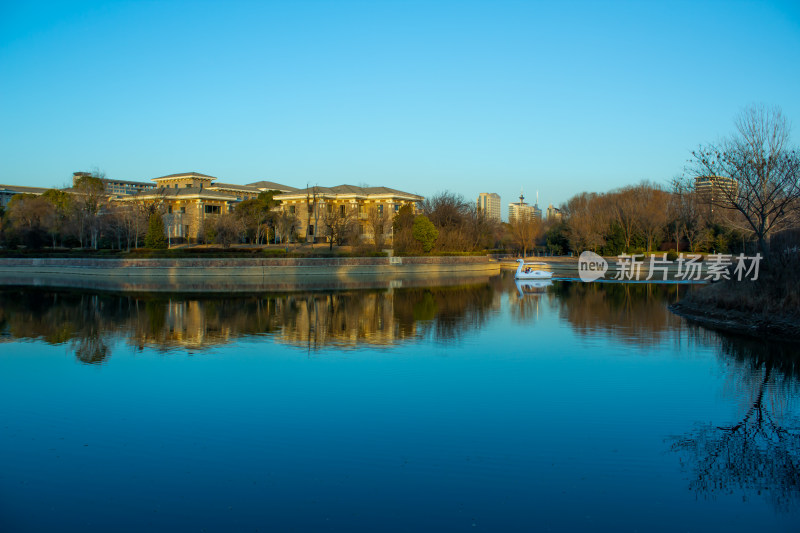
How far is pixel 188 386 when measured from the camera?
9.23 m

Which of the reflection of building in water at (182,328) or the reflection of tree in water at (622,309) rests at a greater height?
the reflection of tree in water at (622,309)

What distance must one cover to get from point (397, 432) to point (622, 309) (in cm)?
1464

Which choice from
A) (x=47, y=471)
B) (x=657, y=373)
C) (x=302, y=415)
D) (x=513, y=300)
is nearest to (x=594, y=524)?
(x=302, y=415)

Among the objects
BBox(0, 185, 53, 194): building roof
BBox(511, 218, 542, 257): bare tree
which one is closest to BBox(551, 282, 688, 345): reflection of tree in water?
BBox(511, 218, 542, 257): bare tree

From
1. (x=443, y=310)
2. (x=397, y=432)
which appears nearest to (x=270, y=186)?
(x=443, y=310)

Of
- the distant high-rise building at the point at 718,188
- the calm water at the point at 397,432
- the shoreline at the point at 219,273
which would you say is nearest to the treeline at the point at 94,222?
the shoreline at the point at 219,273

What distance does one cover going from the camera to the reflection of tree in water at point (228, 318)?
13.6 meters

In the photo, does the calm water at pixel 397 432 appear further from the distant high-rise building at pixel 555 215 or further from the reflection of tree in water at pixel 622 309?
the distant high-rise building at pixel 555 215

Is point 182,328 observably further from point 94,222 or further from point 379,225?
point 94,222

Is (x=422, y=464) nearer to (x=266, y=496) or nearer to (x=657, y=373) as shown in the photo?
(x=266, y=496)

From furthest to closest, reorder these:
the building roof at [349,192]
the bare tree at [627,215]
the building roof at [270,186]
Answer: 1. the building roof at [270,186]
2. the building roof at [349,192]
3. the bare tree at [627,215]

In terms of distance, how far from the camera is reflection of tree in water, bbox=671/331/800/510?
562cm

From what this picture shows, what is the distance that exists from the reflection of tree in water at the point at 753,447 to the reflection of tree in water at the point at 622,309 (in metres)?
4.22

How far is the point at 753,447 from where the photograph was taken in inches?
259
